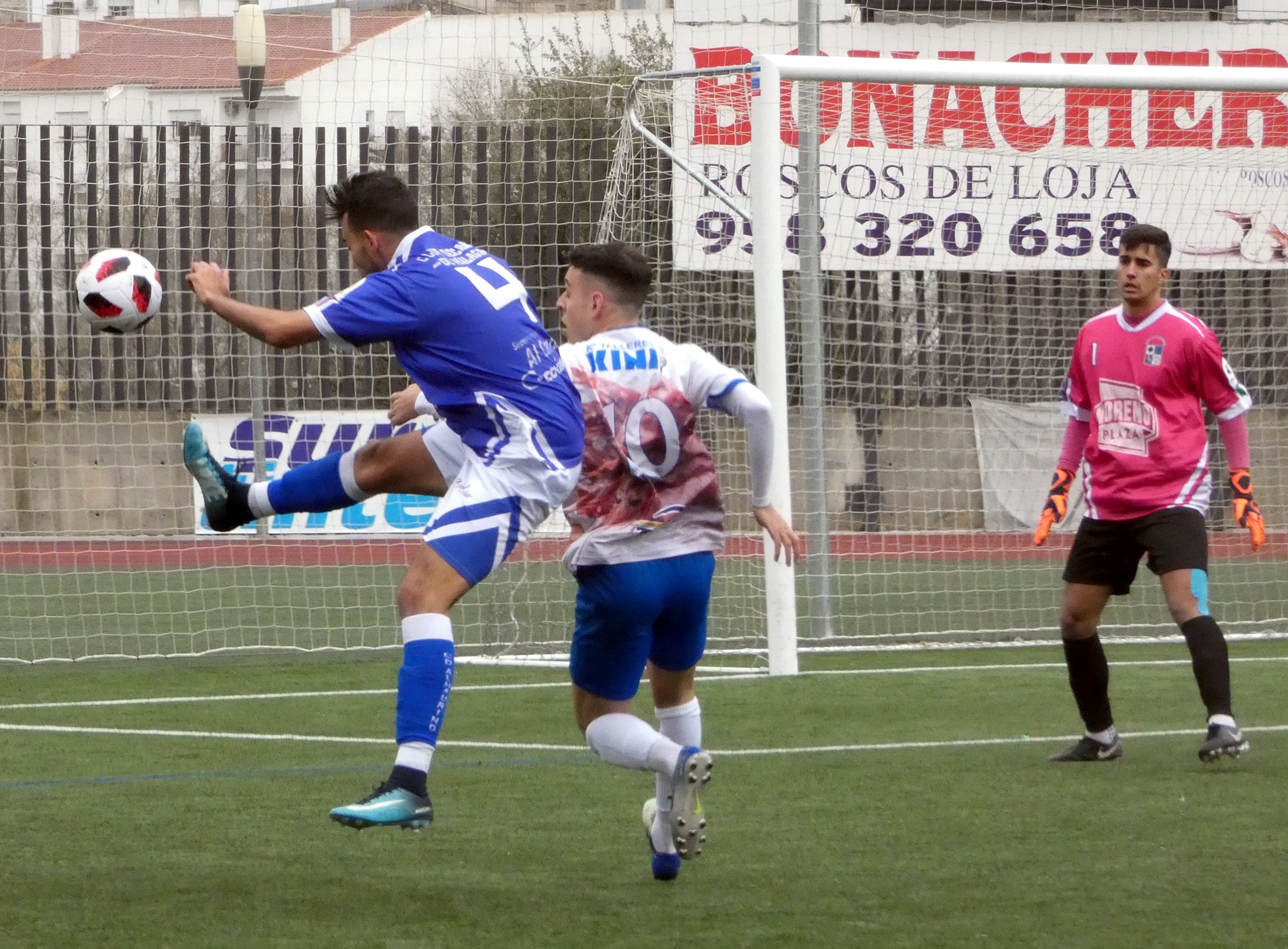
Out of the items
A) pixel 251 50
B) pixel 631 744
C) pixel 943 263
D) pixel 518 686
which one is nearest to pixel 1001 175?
pixel 943 263

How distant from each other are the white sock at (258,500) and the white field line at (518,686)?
3349 millimetres

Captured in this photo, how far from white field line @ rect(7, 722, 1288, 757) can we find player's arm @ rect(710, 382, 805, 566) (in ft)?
7.35

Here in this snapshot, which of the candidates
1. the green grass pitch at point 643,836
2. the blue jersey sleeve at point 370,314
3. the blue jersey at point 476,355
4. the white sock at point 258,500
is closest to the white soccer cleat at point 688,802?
the green grass pitch at point 643,836

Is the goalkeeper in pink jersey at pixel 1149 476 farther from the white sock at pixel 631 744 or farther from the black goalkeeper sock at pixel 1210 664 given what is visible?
the white sock at pixel 631 744

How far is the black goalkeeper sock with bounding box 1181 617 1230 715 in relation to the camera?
6.79 metres

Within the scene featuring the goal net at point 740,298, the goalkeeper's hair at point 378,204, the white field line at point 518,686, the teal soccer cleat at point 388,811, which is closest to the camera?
the teal soccer cleat at point 388,811

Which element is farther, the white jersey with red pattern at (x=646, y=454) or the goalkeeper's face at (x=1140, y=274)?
the goalkeeper's face at (x=1140, y=274)

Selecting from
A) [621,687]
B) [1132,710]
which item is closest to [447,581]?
[621,687]

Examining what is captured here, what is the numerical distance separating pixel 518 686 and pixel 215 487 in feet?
12.7

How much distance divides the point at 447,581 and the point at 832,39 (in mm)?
12192

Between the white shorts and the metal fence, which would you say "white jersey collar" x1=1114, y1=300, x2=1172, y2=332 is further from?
the metal fence

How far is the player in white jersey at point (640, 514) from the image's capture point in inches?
192

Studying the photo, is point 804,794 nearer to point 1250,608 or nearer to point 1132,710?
point 1132,710

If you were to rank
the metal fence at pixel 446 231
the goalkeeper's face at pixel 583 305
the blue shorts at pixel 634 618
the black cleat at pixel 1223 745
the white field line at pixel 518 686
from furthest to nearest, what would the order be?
the metal fence at pixel 446 231, the white field line at pixel 518 686, the black cleat at pixel 1223 745, the goalkeeper's face at pixel 583 305, the blue shorts at pixel 634 618
